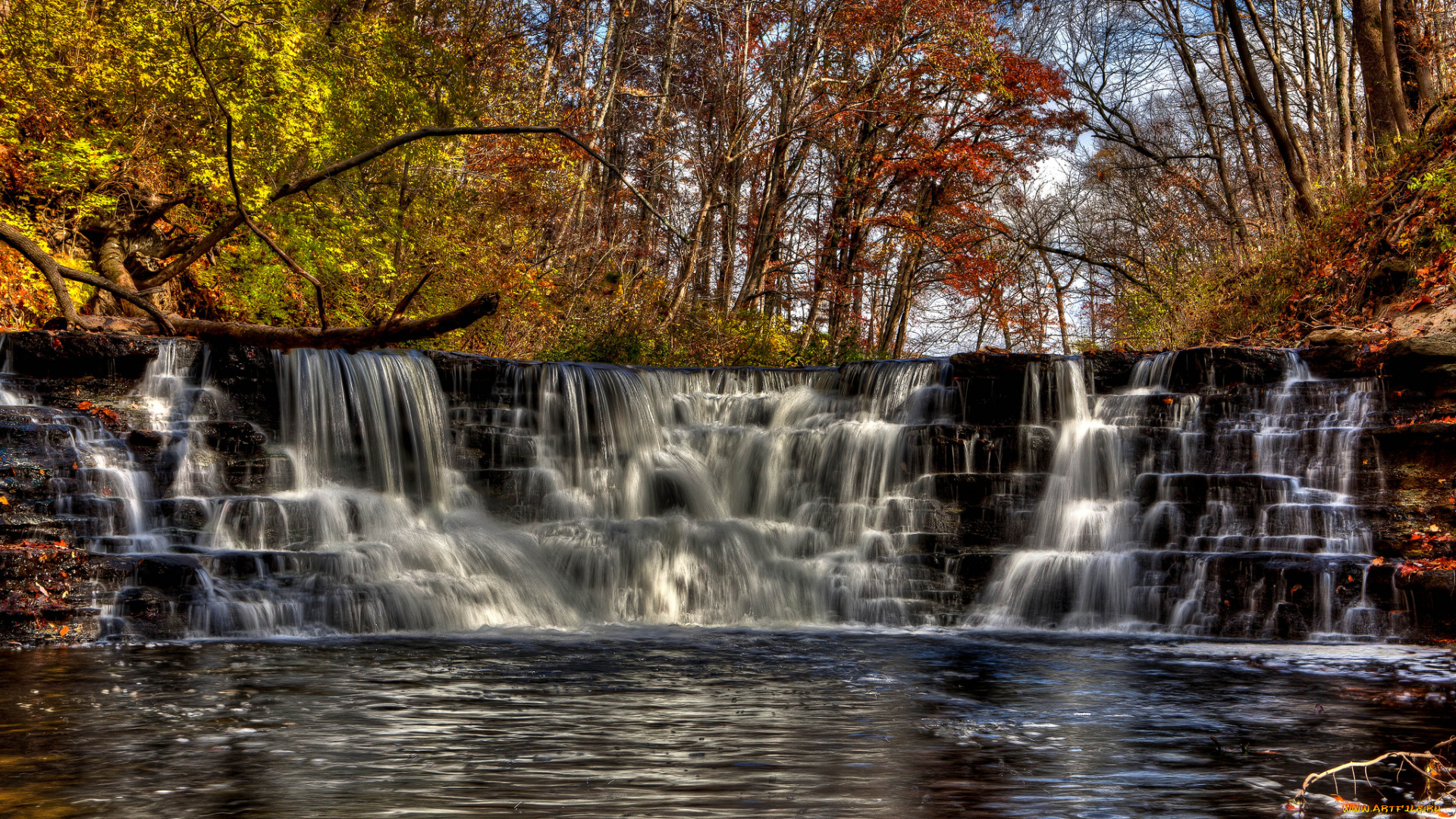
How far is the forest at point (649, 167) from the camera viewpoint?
570 inches

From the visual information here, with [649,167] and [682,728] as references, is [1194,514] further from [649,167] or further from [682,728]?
[649,167]

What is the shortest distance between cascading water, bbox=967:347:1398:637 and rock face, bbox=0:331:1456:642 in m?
0.03

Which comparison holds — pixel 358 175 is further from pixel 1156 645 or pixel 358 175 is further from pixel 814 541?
pixel 1156 645

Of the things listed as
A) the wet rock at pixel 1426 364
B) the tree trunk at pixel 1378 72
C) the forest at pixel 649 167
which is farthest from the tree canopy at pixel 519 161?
the wet rock at pixel 1426 364

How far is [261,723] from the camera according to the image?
5.27 meters

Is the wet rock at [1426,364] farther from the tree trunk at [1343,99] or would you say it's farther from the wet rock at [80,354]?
the wet rock at [80,354]

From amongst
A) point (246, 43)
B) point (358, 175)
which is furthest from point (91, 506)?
point (358, 175)

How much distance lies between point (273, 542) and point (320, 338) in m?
2.60

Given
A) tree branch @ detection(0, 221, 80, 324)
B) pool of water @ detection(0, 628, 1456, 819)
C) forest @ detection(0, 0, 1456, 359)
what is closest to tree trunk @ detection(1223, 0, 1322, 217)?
forest @ detection(0, 0, 1456, 359)

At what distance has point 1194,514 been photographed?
11398 mm

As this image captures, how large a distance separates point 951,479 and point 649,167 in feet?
53.0

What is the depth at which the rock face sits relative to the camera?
9.22 meters

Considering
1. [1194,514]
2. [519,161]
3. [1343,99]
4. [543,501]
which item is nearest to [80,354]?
[543,501]

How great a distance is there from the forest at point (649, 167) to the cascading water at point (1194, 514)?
3153mm
